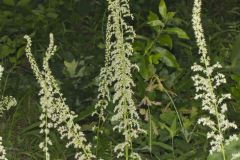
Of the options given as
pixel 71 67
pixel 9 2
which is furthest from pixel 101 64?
pixel 9 2

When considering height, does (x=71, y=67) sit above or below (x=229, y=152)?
above

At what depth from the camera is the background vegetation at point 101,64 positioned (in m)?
4.84

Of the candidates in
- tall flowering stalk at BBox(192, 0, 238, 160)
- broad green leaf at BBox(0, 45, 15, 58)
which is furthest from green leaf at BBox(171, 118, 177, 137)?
broad green leaf at BBox(0, 45, 15, 58)

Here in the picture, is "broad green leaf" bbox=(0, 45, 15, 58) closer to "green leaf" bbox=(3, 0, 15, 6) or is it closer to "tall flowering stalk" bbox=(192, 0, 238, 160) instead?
"green leaf" bbox=(3, 0, 15, 6)

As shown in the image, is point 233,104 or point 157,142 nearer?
point 157,142

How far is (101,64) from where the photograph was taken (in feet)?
19.1

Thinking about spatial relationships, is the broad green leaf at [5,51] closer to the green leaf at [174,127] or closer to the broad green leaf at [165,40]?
the broad green leaf at [165,40]

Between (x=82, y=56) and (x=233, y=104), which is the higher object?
(x=82, y=56)

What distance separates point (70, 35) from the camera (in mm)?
6508

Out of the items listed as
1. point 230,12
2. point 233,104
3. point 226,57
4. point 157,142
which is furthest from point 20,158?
point 230,12

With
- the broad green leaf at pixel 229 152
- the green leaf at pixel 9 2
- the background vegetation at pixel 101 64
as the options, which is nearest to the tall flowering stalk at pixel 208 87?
the broad green leaf at pixel 229 152

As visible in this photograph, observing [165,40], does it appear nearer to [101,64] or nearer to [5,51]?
[101,64]

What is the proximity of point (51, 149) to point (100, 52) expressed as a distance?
4.98 ft

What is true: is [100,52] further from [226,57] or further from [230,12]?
[230,12]
